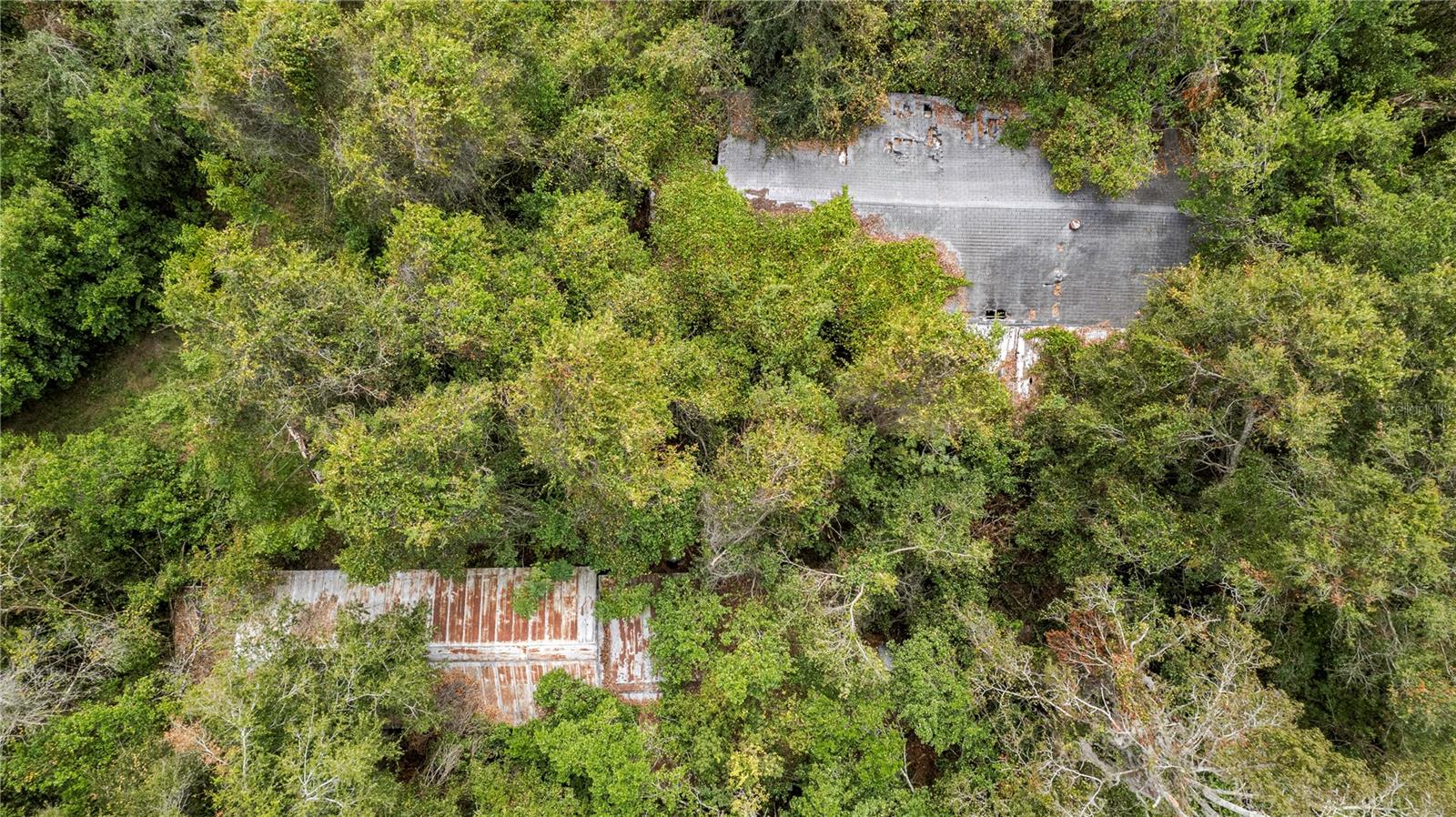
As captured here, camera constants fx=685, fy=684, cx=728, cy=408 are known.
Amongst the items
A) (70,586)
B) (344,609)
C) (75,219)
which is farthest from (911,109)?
(70,586)

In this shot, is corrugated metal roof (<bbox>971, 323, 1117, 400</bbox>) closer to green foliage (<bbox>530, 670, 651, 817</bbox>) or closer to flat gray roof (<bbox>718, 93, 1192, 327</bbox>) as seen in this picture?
flat gray roof (<bbox>718, 93, 1192, 327</bbox>)

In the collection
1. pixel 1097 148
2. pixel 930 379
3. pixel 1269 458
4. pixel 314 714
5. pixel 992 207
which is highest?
pixel 1097 148

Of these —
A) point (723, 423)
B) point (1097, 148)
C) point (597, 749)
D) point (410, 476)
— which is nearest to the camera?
point (410, 476)

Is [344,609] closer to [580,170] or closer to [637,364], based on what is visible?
[637,364]

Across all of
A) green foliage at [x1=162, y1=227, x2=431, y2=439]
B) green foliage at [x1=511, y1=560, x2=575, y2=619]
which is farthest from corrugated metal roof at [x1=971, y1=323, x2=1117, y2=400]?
green foliage at [x1=162, y1=227, x2=431, y2=439]

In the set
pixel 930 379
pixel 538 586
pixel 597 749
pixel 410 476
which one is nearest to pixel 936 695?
pixel 930 379

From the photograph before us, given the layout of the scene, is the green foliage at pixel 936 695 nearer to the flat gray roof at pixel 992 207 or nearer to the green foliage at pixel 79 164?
the flat gray roof at pixel 992 207

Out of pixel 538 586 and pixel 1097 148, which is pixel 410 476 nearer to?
pixel 538 586
